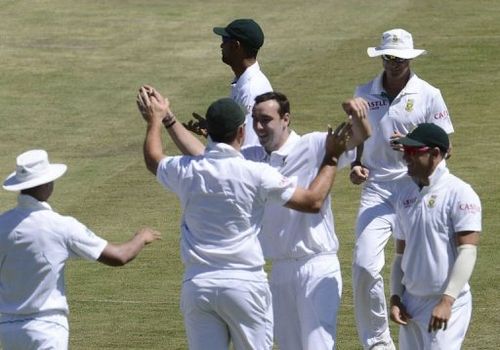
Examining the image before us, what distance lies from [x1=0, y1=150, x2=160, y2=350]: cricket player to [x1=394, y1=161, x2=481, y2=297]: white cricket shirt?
1.76 m

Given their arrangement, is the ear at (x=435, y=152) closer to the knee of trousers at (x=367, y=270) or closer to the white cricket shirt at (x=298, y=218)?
Answer: the white cricket shirt at (x=298, y=218)

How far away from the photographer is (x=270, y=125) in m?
10.4

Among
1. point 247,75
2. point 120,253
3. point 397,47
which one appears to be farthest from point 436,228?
point 397,47

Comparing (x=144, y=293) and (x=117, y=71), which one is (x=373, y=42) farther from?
(x=144, y=293)

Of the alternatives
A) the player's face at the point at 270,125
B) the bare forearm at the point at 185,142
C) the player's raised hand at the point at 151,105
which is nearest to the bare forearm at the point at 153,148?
the player's raised hand at the point at 151,105

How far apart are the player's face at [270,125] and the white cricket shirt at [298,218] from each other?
0.07 metres

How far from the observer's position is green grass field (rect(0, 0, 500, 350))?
47.0ft

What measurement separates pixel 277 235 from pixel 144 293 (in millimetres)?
4391

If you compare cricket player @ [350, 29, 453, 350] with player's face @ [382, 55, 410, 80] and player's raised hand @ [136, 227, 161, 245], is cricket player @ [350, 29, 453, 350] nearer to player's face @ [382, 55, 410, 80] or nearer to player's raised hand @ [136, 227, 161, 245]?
player's face @ [382, 55, 410, 80]

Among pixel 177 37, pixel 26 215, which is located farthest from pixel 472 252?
pixel 177 37

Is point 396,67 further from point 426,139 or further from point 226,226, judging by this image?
point 226,226

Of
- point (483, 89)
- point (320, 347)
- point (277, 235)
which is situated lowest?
A: point (483, 89)

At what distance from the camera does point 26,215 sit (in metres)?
9.24

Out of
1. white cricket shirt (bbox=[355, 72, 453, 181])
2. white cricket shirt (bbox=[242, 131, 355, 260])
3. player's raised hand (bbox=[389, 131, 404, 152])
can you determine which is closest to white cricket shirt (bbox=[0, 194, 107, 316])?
white cricket shirt (bbox=[242, 131, 355, 260])
